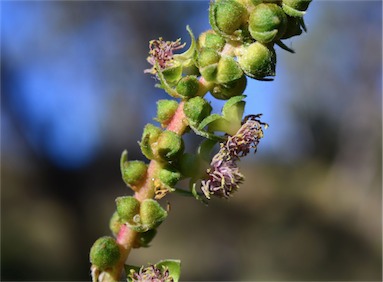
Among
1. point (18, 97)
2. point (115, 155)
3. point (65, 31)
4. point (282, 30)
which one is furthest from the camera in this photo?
point (115, 155)

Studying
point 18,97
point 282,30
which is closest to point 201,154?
point 282,30

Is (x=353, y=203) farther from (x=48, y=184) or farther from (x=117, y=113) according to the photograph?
(x=48, y=184)

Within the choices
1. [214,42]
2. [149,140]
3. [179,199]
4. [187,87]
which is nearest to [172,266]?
[149,140]

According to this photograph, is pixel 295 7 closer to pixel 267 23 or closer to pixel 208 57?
pixel 267 23

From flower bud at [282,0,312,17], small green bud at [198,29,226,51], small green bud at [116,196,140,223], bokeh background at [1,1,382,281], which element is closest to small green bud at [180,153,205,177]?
small green bud at [116,196,140,223]

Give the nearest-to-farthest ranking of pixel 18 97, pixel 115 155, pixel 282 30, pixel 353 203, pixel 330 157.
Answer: pixel 282 30
pixel 18 97
pixel 353 203
pixel 115 155
pixel 330 157

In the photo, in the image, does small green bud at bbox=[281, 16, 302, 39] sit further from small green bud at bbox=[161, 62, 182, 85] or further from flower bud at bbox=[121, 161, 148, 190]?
flower bud at bbox=[121, 161, 148, 190]
